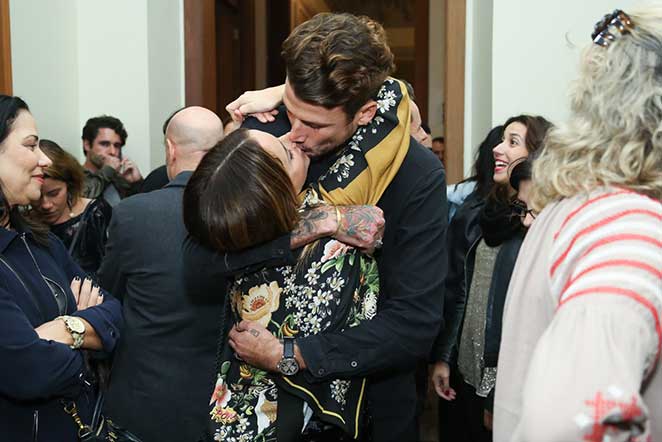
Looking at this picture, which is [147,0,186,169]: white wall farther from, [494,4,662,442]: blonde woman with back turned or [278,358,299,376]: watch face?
[494,4,662,442]: blonde woman with back turned

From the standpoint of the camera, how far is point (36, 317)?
1.90m

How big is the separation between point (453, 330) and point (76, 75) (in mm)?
2727

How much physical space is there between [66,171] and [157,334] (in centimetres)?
143

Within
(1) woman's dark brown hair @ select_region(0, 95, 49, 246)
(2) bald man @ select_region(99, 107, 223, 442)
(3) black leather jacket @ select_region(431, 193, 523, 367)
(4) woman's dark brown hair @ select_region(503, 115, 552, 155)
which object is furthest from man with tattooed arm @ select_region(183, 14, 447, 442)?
(4) woman's dark brown hair @ select_region(503, 115, 552, 155)

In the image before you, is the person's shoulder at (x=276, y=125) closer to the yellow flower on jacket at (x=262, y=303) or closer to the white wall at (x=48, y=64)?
the yellow flower on jacket at (x=262, y=303)

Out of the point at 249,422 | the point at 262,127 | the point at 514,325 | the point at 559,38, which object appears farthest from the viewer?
the point at 559,38

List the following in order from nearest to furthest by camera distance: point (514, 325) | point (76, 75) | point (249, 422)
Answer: point (514, 325), point (249, 422), point (76, 75)

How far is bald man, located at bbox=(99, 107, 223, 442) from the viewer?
2.13 metres

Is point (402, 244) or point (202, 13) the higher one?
point (202, 13)

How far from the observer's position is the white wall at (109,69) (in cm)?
413

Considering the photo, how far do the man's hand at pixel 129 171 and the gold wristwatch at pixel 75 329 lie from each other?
238 centimetres

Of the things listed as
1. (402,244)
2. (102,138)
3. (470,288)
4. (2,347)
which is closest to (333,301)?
(402,244)

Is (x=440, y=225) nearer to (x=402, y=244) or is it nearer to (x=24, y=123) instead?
(x=402, y=244)

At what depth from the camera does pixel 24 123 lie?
2.01m
